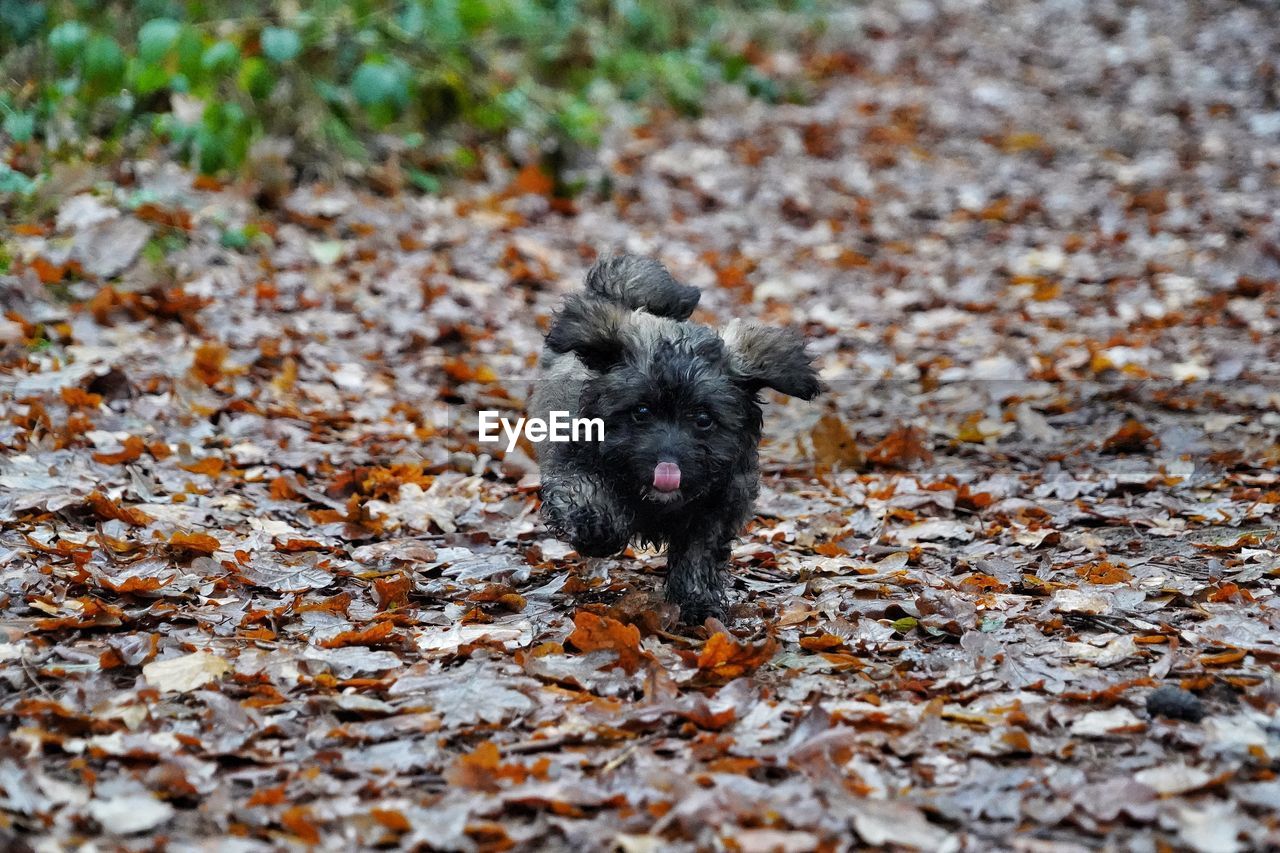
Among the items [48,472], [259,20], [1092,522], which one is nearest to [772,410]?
[1092,522]

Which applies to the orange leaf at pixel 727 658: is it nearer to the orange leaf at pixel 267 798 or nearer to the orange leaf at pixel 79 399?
the orange leaf at pixel 267 798

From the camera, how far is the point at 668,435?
520 centimetres

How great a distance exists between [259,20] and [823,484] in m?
7.87

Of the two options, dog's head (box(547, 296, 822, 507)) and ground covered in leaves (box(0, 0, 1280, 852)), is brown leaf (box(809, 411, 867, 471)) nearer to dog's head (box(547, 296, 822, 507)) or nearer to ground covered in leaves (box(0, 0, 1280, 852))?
ground covered in leaves (box(0, 0, 1280, 852))

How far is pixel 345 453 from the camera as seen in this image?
7641mm

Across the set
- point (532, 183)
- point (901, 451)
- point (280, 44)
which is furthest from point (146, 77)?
point (901, 451)

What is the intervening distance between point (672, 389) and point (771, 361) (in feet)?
1.83

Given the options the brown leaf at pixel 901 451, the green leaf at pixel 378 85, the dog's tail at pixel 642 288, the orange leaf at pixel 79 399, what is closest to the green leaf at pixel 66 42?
the green leaf at pixel 378 85

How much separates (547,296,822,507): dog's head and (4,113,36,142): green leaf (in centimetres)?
612

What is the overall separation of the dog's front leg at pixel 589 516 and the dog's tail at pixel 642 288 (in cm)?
99

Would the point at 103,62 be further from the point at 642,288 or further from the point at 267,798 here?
the point at 267,798

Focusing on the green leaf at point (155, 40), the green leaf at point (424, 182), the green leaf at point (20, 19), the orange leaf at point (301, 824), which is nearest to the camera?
the orange leaf at point (301, 824)

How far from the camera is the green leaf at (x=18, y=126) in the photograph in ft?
31.9

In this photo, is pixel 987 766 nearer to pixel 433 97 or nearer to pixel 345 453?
pixel 345 453
